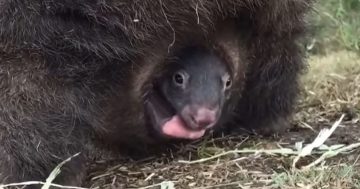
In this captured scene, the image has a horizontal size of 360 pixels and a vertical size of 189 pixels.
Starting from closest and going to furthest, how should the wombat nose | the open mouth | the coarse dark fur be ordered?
the coarse dark fur
the wombat nose
the open mouth

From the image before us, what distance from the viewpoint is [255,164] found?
3426 millimetres

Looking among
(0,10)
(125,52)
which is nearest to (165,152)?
(125,52)

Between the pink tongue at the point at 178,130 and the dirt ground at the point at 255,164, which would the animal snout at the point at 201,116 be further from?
the dirt ground at the point at 255,164

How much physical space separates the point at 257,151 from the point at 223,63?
0.35 meters

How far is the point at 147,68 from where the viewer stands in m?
3.33

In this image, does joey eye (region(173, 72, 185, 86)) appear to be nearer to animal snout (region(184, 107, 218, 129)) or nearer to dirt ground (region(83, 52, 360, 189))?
animal snout (region(184, 107, 218, 129))

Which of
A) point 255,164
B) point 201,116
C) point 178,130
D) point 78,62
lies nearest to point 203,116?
Result: point 201,116

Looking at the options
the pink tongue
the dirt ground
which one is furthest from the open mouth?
the dirt ground

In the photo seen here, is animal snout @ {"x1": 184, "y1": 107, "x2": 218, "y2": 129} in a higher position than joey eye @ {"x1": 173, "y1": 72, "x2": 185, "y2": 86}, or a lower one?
lower

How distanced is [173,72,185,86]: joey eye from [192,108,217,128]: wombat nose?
13cm

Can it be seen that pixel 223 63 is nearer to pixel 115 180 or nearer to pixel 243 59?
pixel 243 59

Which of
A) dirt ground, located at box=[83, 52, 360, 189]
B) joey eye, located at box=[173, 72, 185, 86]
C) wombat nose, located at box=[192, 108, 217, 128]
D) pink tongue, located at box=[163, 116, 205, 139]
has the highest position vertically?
joey eye, located at box=[173, 72, 185, 86]

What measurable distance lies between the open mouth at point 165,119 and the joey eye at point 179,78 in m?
0.09

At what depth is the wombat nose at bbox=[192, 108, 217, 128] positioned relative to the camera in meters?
3.30
